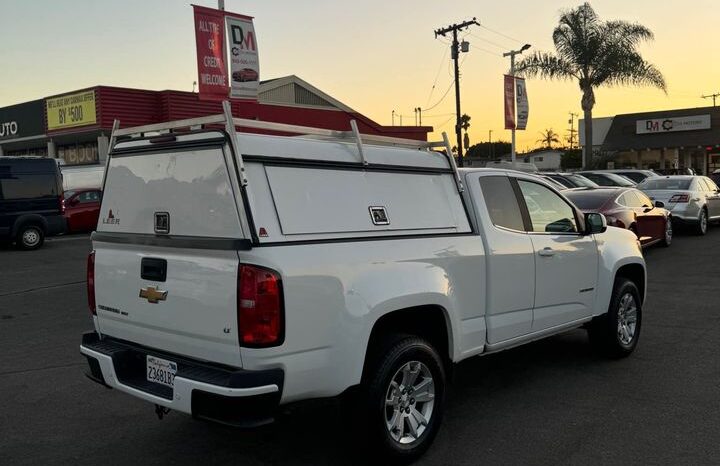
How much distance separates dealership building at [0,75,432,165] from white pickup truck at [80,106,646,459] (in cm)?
2112

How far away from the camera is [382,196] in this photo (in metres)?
4.02

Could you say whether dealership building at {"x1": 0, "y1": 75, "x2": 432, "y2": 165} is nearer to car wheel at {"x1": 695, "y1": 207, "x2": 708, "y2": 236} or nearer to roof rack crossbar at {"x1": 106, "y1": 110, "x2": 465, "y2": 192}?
car wheel at {"x1": 695, "y1": 207, "x2": 708, "y2": 236}

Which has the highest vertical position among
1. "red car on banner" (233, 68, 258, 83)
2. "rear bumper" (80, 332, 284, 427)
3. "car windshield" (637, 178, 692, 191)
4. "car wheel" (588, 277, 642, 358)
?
"red car on banner" (233, 68, 258, 83)

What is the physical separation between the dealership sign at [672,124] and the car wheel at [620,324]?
145ft

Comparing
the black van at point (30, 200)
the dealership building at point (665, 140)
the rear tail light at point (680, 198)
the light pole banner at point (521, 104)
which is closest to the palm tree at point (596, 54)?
the light pole banner at point (521, 104)

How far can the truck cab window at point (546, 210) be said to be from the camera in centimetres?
519

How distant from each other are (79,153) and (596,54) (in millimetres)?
26341

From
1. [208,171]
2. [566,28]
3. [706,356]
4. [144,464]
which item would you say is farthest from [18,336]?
[566,28]

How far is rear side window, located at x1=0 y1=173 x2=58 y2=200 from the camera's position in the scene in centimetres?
Result: 1616

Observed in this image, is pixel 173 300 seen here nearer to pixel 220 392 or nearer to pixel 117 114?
pixel 220 392

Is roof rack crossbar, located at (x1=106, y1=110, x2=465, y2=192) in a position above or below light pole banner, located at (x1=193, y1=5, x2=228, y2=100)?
below

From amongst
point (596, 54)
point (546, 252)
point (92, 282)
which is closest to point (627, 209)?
point (546, 252)

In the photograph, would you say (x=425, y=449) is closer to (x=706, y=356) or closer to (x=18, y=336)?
(x=706, y=356)

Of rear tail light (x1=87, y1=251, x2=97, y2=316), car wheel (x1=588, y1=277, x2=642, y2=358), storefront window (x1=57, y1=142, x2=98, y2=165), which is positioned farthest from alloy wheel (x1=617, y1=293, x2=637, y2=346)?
storefront window (x1=57, y1=142, x2=98, y2=165)
